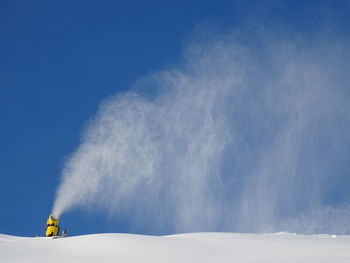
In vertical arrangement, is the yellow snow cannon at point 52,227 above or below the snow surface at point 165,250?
above

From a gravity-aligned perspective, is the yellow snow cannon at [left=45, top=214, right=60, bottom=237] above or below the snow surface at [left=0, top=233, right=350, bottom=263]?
above

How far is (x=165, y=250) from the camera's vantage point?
15.6 metres

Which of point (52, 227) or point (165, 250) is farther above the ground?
point (52, 227)

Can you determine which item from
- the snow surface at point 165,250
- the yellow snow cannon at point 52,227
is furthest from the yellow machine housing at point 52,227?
the snow surface at point 165,250

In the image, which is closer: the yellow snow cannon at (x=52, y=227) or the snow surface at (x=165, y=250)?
the snow surface at (x=165, y=250)

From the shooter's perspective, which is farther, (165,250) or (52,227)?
(52,227)

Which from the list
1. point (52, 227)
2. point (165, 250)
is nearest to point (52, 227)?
point (52, 227)

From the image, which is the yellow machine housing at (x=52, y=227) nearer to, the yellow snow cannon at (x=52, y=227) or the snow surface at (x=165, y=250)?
the yellow snow cannon at (x=52, y=227)

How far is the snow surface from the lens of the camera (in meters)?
14.4

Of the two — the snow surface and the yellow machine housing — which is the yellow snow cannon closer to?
the yellow machine housing

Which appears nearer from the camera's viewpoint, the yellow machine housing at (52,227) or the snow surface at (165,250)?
the snow surface at (165,250)

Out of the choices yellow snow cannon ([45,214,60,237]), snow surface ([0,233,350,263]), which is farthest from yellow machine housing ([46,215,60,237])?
snow surface ([0,233,350,263])

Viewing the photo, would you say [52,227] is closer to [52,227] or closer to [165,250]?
[52,227]

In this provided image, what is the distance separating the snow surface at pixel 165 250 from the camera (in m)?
14.4
